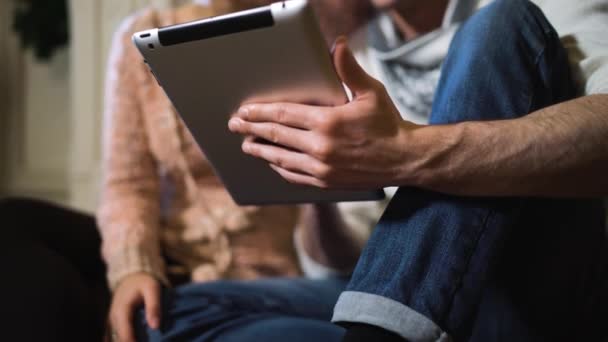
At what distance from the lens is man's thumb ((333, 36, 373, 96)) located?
403 mm

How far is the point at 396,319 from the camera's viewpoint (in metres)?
0.38

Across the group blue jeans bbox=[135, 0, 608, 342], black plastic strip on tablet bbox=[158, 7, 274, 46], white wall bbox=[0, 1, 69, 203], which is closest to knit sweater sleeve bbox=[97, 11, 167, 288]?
blue jeans bbox=[135, 0, 608, 342]

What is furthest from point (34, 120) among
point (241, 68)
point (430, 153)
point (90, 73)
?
point (430, 153)

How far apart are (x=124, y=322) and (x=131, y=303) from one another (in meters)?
0.02

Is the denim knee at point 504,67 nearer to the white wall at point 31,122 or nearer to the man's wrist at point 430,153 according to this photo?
the man's wrist at point 430,153

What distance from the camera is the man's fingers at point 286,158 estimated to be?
1.44 feet

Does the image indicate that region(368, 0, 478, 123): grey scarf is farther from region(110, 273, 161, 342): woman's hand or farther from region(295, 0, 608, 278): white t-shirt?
region(110, 273, 161, 342): woman's hand

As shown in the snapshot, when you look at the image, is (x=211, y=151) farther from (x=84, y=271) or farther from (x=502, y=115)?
(x=84, y=271)

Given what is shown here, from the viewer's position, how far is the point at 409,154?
0.41 m

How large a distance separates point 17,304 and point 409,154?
0.44 meters

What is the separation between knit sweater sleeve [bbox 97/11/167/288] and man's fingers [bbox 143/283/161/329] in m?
0.05

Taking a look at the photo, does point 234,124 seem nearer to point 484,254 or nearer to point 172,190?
point 484,254

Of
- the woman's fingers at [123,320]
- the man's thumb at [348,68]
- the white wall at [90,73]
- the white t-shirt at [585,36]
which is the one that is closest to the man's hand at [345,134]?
the man's thumb at [348,68]

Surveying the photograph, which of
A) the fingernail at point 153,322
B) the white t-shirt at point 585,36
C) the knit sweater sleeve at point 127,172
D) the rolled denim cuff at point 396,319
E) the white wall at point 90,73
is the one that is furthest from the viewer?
the white wall at point 90,73
